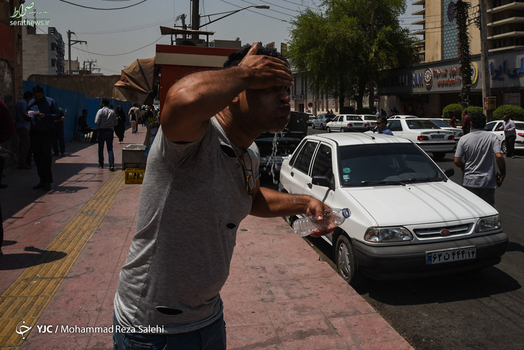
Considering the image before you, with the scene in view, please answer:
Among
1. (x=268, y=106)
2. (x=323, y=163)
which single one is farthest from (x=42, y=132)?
(x=268, y=106)

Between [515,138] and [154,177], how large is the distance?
1963cm

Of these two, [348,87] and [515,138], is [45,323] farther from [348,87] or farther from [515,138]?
[348,87]

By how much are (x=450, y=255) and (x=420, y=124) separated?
49.8ft

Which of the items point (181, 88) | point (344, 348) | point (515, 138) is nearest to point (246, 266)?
point (344, 348)

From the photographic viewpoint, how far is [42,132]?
330 inches

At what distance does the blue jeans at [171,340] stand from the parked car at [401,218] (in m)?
3.00

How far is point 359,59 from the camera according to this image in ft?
133

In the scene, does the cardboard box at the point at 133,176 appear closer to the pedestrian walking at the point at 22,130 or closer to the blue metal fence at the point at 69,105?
the pedestrian walking at the point at 22,130

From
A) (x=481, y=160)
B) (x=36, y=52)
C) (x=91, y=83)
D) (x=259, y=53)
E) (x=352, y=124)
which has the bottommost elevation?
(x=481, y=160)

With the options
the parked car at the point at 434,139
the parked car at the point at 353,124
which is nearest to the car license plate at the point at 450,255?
the parked car at the point at 434,139

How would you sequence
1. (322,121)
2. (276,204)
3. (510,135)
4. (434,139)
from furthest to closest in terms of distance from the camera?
→ (322,121) → (510,135) → (434,139) → (276,204)

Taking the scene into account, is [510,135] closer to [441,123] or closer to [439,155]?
[441,123]

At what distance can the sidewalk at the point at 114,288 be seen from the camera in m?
3.44

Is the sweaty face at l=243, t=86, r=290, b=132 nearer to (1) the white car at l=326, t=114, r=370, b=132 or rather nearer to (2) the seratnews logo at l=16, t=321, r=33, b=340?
(2) the seratnews logo at l=16, t=321, r=33, b=340
